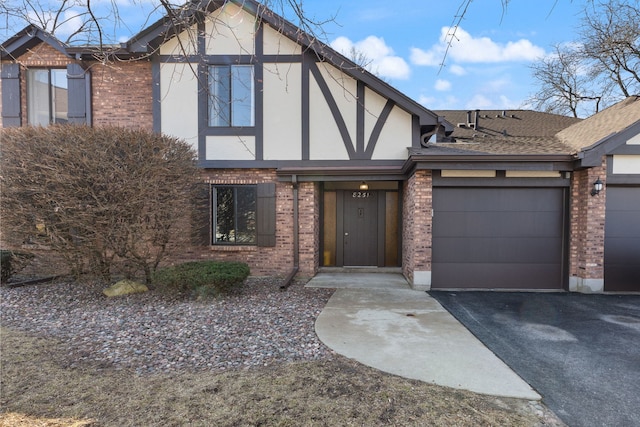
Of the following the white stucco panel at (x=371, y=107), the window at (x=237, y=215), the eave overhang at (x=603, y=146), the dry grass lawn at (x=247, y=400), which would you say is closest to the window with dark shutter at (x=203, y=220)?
the window at (x=237, y=215)

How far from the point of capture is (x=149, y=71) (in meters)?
8.76

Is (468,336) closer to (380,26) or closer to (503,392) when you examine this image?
(503,392)

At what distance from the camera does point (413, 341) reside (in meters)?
4.41

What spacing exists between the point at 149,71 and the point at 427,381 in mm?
9445

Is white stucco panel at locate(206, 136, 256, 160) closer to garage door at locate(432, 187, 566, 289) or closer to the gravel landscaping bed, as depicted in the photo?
the gravel landscaping bed

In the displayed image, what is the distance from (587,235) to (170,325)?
326 inches

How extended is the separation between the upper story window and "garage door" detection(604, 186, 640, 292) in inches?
537

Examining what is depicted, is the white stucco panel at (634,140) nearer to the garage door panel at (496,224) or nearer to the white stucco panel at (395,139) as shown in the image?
the garage door panel at (496,224)

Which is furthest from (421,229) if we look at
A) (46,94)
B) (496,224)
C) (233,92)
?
(46,94)

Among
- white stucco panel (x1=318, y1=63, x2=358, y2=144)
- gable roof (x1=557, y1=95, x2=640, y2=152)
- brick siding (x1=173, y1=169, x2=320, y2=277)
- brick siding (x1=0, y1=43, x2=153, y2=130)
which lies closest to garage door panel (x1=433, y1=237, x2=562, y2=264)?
gable roof (x1=557, y1=95, x2=640, y2=152)

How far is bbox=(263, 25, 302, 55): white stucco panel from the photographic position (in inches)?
331

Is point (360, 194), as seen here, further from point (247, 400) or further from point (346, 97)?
point (247, 400)

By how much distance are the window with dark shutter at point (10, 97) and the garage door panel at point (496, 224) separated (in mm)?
11116

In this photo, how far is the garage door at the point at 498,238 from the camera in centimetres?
756
